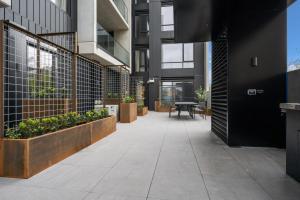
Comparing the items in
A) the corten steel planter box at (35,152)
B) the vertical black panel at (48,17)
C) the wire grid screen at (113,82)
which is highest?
the vertical black panel at (48,17)

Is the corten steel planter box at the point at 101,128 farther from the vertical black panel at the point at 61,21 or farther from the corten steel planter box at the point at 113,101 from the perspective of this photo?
the vertical black panel at the point at 61,21

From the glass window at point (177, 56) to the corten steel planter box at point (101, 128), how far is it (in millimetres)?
11192

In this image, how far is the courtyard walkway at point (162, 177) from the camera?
6.49 ft

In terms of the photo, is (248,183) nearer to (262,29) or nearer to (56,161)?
(56,161)

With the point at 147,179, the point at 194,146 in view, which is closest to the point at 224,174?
the point at 147,179

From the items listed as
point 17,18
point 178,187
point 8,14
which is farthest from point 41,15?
point 178,187

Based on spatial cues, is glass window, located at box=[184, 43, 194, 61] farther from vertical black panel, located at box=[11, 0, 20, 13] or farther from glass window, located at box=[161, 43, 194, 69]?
vertical black panel, located at box=[11, 0, 20, 13]

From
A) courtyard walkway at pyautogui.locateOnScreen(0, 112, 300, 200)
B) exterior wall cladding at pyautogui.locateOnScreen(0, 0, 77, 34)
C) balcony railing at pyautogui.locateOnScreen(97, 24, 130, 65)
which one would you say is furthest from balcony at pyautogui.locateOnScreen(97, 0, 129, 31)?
courtyard walkway at pyautogui.locateOnScreen(0, 112, 300, 200)

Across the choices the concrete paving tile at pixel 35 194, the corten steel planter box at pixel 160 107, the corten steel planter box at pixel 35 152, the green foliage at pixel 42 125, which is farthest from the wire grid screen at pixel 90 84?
the corten steel planter box at pixel 160 107

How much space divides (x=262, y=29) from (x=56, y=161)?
4.46m

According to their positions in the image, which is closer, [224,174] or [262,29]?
[224,174]

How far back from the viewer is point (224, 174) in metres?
2.51

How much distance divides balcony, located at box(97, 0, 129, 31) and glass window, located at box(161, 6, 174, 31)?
11.5ft

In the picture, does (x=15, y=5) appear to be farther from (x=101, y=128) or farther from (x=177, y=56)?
(x=177, y=56)
